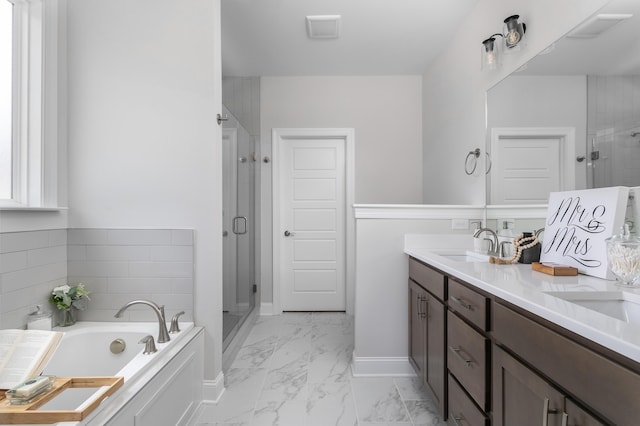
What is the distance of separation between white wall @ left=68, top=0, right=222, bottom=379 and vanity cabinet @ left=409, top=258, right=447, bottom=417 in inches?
52.6

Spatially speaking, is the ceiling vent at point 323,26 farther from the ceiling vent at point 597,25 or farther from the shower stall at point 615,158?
the shower stall at point 615,158

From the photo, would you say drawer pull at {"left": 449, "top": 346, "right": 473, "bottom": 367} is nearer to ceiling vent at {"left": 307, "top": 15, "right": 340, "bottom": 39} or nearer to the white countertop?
the white countertop

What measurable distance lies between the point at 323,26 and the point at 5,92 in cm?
213

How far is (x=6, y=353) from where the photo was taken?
1127mm

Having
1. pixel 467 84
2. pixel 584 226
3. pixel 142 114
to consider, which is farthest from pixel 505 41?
pixel 142 114

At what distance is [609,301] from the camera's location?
39.8 inches

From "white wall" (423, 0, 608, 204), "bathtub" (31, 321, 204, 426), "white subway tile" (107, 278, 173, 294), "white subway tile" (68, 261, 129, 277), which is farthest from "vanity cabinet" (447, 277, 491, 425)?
"white subway tile" (68, 261, 129, 277)

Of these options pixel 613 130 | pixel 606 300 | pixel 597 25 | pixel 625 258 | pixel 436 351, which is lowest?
pixel 436 351

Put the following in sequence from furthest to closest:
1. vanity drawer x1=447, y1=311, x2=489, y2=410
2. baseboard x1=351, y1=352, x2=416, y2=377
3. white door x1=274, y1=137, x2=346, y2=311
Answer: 1. white door x1=274, y1=137, x2=346, y2=311
2. baseboard x1=351, y1=352, x2=416, y2=377
3. vanity drawer x1=447, y1=311, x2=489, y2=410

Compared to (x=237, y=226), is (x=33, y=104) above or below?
above

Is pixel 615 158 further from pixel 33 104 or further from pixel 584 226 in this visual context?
pixel 33 104

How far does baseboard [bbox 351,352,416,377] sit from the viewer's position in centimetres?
218

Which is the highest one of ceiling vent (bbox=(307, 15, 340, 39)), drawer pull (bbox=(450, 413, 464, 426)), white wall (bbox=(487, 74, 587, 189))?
ceiling vent (bbox=(307, 15, 340, 39))

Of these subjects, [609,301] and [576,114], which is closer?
[609,301]
